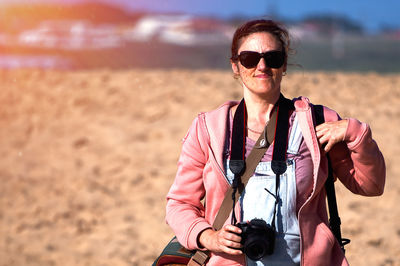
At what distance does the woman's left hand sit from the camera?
6.30 ft

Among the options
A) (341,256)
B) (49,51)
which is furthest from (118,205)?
(49,51)

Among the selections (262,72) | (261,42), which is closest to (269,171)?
(262,72)

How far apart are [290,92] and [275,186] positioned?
8527mm

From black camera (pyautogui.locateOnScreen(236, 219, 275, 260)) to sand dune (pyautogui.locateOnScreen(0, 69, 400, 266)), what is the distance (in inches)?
123

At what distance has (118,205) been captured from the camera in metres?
→ 6.40

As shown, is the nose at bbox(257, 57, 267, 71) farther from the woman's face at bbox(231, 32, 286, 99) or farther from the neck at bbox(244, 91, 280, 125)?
the neck at bbox(244, 91, 280, 125)

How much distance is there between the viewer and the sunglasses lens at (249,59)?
2.03 meters

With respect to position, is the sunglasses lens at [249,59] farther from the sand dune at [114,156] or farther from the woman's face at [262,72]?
the sand dune at [114,156]

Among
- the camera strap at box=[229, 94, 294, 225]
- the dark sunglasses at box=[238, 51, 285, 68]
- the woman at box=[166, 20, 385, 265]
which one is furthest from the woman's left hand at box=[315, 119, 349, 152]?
the dark sunglasses at box=[238, 51, 285, 68]

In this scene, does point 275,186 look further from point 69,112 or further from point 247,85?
point 69,112

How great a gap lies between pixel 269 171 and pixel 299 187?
→ 11 cm

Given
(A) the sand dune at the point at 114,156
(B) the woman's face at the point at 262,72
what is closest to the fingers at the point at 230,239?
(B) the woman's face at the point at 262,72

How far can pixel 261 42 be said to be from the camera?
2.04 metres

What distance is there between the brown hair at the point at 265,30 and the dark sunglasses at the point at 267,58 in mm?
→ 47
